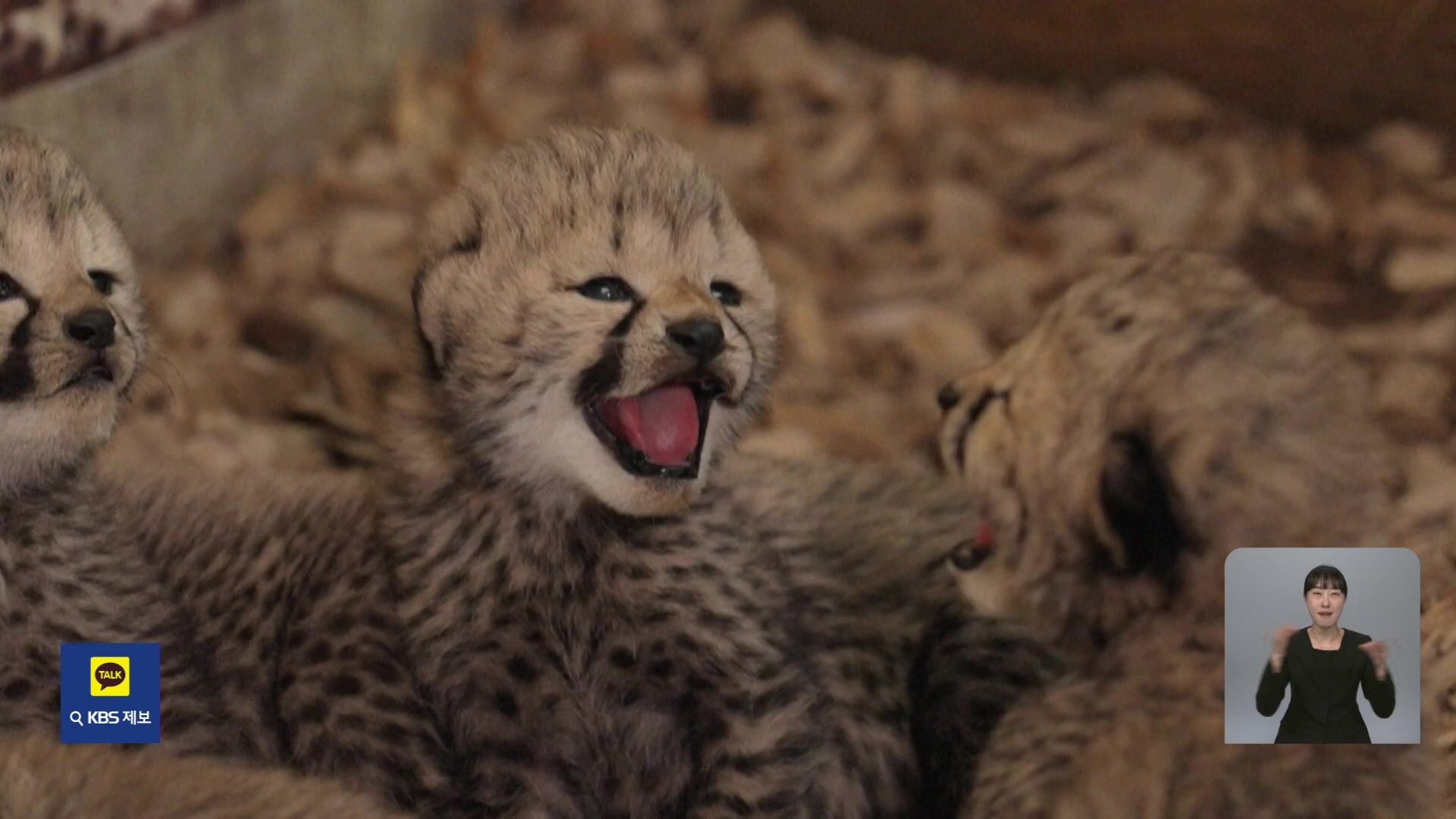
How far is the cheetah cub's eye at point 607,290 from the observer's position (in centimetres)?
99

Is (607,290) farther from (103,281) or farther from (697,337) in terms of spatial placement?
(103,281)

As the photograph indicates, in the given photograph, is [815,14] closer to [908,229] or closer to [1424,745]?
[908,229]

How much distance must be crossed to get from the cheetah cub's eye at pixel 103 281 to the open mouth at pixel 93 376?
75 mm

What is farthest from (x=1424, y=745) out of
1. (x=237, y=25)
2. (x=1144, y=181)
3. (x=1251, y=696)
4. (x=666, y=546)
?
(x=237, y=25)

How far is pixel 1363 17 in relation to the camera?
54.1 inches

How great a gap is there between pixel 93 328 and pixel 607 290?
1.06 feet

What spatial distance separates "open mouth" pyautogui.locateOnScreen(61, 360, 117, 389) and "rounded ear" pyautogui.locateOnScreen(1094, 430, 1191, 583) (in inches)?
26.0

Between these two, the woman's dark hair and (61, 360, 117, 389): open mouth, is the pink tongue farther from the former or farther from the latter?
the woman's dark hair

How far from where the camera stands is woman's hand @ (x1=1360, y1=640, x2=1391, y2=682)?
3.17 feet

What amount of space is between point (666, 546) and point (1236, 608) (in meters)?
0.39

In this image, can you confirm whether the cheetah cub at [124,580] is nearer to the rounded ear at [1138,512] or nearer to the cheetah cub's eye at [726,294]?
the cheetah cub's eye at [726,294]

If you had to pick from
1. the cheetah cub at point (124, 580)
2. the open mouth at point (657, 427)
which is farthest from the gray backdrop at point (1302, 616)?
the cheetah cub at point (124, 580)

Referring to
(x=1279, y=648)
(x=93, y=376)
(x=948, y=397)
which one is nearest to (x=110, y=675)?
(x=93, y=376)

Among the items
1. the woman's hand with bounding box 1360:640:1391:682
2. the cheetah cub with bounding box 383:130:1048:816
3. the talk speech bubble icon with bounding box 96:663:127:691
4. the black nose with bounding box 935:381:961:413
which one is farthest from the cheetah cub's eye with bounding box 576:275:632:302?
the woman's hand with bounding box 1360:640:1391:682
